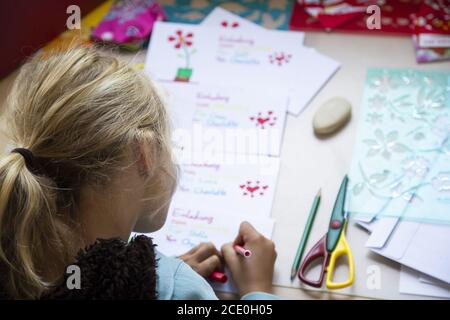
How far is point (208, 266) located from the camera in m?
0.87

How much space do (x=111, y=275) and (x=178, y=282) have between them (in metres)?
0.11

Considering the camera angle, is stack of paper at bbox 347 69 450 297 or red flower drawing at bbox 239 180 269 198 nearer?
stack of paper at bbox 347 69 450 297

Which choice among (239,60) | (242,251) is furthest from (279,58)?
(242,251)

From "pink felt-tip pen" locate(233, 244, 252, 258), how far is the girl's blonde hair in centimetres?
22

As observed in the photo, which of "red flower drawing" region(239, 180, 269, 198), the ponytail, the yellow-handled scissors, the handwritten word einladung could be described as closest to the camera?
the ponytail

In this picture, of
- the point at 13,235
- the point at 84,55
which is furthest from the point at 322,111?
the point at 13,235

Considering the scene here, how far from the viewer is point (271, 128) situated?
1012 millimetres

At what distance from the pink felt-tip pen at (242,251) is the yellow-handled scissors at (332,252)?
0.07 m

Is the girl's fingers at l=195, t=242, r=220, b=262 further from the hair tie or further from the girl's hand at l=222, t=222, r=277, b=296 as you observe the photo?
the hair tie

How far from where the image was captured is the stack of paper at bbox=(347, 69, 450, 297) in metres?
0.84

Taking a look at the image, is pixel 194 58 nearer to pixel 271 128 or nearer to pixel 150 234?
pixel 271 128

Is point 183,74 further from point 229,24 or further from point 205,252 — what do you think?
point 205,252

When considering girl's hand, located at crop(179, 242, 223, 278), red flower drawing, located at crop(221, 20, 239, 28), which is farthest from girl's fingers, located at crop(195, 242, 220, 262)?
Result: red flower drawing, located at crop(221, 20, 239, 28)
